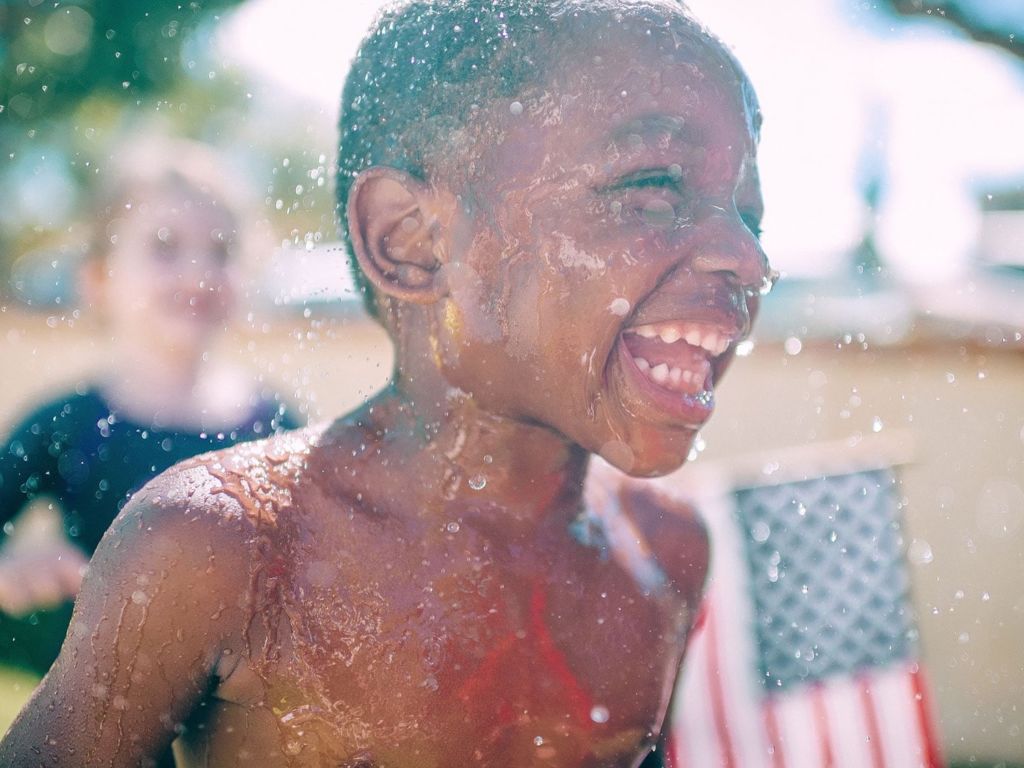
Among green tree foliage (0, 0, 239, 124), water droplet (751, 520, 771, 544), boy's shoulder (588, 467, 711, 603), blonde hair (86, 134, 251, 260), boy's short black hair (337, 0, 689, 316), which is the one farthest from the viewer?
green tree foliage (0, 0, 239, 124)

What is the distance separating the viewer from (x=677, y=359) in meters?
1.79

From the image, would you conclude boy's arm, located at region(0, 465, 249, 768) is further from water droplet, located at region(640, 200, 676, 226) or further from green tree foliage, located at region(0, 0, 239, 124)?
green tree foliage, located at region(0, 0, 239, 124)

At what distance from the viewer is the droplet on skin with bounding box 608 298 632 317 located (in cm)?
171

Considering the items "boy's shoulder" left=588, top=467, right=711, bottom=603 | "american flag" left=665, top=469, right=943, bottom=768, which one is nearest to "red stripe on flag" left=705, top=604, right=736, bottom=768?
"american flag" left=665, top=469, right=943, bottom=768

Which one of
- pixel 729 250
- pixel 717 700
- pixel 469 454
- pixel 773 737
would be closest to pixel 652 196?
pixel 729 250

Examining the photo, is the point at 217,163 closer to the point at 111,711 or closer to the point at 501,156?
the point at 501,156

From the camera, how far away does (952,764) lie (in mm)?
6203

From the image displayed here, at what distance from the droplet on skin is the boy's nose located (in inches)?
5.5

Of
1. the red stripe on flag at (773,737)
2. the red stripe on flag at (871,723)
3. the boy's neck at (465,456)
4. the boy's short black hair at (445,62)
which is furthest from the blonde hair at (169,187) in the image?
the red stripe on flag at (871,723)

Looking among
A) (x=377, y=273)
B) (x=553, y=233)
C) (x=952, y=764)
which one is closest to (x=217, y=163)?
(x=377, y=273)

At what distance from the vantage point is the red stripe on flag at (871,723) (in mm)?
4914

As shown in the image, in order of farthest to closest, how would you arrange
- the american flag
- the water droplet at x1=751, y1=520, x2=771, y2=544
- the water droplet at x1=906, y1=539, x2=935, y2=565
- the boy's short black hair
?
the water droplet at x1=906, y1=539, x2=935, y2=565, the water droplet at x1=751, y1=520, x2=771, y2=544, the american flag, the boy's short black hair

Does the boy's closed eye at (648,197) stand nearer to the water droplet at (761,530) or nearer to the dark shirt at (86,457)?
the dark shirt at (86,457)

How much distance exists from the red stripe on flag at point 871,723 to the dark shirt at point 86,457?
373cm
